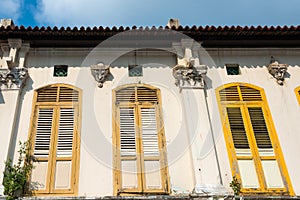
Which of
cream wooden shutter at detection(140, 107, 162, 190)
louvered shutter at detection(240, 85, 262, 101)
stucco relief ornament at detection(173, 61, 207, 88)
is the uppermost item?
stucco relief ornament at detection(173, 61, 207, 88)

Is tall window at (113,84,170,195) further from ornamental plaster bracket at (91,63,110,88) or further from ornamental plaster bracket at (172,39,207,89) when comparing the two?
ornamental plaster bracket at (172,39,207,89)

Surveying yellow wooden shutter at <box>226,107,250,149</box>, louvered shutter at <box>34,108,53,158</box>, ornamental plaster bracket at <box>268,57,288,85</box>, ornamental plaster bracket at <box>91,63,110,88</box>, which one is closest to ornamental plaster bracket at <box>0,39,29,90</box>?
louvered shutter at <box>34,108,53,158</box>

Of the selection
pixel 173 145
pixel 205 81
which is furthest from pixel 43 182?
pixel 205 81

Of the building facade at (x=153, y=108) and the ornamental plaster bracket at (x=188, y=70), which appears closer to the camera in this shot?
the building facade at (x=153, y=108)

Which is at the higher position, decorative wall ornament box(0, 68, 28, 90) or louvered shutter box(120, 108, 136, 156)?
decorative wall ornament box(0, 68, 28, 90)

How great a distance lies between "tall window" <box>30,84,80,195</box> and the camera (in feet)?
23.9

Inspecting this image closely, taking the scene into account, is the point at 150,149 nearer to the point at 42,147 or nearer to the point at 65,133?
the point at 65,133

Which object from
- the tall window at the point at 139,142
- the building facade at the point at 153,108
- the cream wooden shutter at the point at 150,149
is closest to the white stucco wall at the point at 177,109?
the building facade at the point at 153,108

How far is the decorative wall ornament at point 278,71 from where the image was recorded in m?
8.88

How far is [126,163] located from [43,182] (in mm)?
1648

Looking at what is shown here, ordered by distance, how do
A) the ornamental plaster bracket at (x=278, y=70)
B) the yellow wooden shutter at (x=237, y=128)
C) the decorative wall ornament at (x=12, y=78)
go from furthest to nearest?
the ornamental plaster bracket at (x=278, y=70), the decorative wall ornament at (x=12, y=78), the yellow wooden shutter at (x=237, y=128)

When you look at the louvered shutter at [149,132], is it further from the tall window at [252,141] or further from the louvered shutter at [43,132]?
the louvered shutter at [43,132]

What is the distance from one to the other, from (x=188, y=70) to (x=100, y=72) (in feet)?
6.66

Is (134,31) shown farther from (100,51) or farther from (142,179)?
(142,179)
